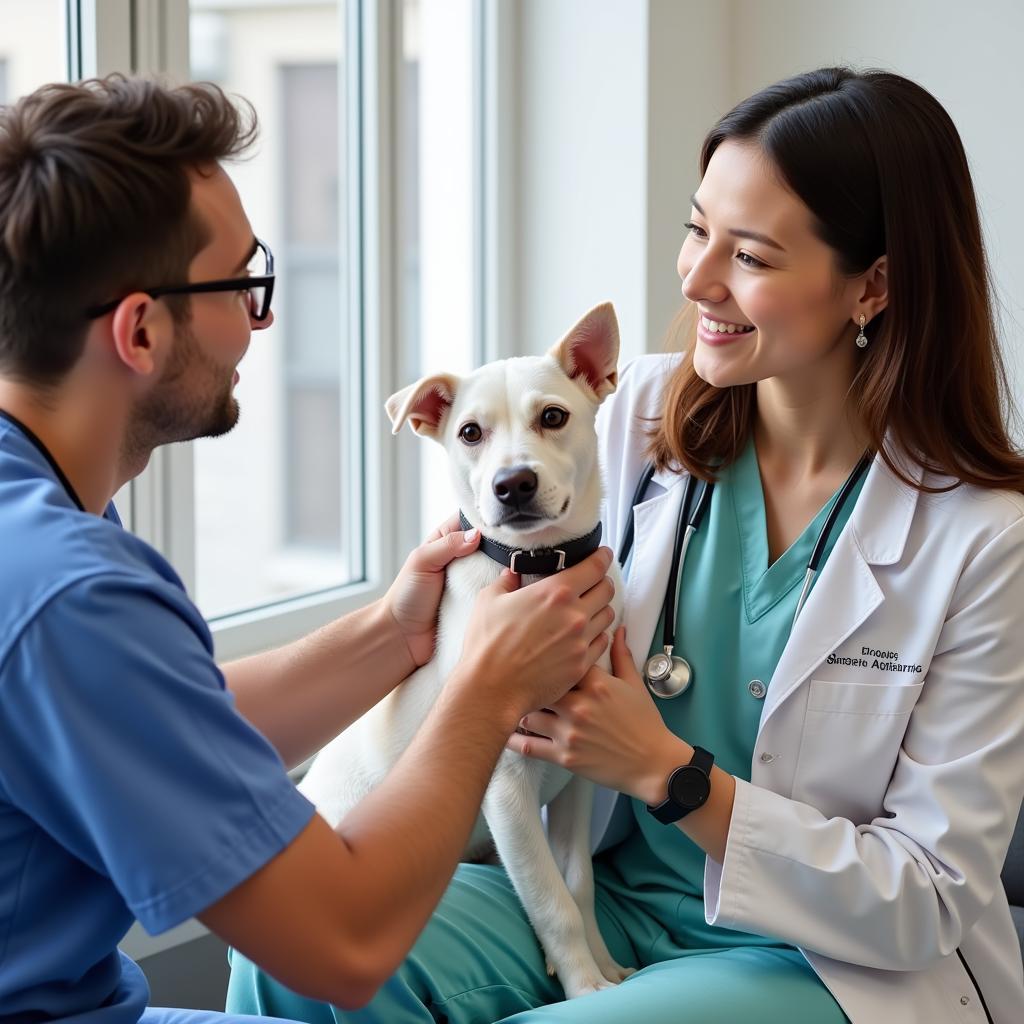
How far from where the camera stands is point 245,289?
3.53ft

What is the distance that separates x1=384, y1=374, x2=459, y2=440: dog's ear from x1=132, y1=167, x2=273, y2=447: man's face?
0.45 m

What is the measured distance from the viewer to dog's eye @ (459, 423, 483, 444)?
1552 millimetres

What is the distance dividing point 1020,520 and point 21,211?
1108 millimetres

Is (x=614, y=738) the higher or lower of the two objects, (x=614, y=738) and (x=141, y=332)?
the lower

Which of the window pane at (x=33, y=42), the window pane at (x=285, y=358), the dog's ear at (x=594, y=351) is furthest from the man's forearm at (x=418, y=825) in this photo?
the window pane at (x=285, y=358)

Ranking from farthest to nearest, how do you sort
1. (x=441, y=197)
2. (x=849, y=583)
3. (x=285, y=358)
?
(x=285, y=358), (x=441, y=197), (x=849, y=583)

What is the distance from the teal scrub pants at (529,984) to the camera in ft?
4.25

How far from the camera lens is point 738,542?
5.12ft

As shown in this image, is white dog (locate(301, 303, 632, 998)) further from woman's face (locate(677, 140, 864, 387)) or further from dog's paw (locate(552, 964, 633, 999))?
woman's face (locate(677, 140, 864, 387))

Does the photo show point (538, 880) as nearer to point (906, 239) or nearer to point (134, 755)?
point (134, 755)

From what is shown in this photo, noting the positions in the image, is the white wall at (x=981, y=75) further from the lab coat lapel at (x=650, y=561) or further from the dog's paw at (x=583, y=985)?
the dog's paw at (x=583, y=985)

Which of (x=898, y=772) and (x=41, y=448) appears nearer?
(x=41, y=448)

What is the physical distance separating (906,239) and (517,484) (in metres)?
0.56

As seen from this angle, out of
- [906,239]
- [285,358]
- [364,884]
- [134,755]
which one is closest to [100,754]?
[134,755]
